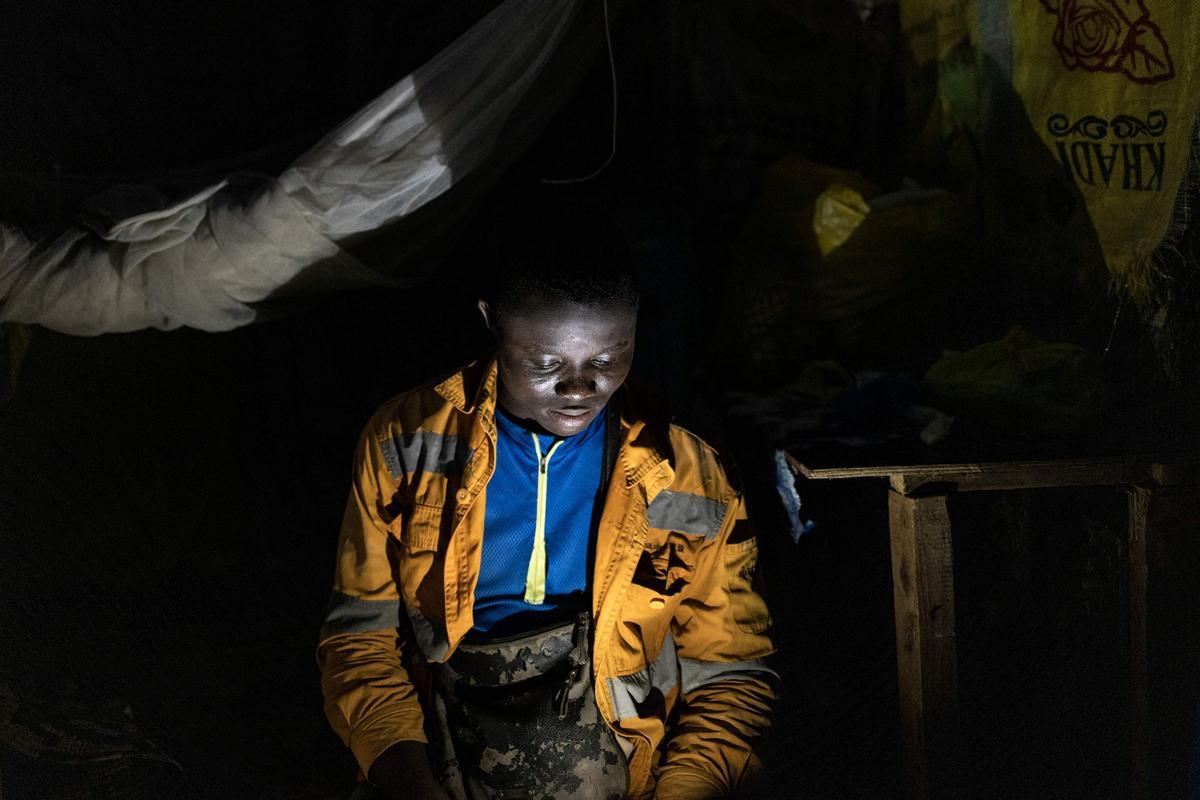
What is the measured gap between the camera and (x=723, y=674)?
1.80 metres

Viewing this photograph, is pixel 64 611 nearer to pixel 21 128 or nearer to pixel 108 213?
pixel 108 213

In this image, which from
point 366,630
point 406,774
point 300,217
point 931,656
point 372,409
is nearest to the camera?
point 406,774

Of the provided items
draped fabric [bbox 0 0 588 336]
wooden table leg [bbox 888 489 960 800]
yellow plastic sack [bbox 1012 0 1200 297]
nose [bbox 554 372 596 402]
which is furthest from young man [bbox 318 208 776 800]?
yellow plastic sack [bbox 1012 0 1200 297]

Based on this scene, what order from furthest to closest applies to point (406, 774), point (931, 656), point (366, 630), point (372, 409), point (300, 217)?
point (372, 409) → point (300, 217) → point (931, 656) → point (366, 630) → point (406, 774)

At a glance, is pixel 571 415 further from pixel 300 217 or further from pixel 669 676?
pixel 300 217

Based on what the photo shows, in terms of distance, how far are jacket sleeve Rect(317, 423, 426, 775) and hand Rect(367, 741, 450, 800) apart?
0.09 ft

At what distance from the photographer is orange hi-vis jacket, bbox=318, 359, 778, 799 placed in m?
1.73

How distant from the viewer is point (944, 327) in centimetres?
306

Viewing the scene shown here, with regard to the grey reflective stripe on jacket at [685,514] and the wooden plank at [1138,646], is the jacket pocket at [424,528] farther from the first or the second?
the wooden plank at [1138,646]

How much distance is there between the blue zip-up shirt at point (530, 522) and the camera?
5.81ft

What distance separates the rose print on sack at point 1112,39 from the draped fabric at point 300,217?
4.03ft

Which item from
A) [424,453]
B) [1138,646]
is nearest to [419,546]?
[424,453]

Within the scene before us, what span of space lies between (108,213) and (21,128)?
534mm

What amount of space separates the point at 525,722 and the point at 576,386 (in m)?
0.60
